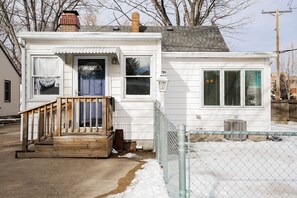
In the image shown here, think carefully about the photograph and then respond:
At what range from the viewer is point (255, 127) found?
9.45 meters

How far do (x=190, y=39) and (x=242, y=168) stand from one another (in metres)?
7.69

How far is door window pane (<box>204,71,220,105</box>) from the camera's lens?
373 inches

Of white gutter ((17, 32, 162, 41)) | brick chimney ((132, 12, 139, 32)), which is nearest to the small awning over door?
white gutter ((17, 32, 162, 41))

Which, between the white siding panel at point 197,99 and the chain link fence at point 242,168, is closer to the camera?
the chain link fence at point 242,168

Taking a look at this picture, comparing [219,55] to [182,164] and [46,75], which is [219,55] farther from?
[182,164]

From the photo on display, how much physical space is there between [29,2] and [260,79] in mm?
21116

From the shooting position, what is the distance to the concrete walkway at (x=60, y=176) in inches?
161

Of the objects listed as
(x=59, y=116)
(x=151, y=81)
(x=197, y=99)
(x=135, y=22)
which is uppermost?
(x=135, y=22)

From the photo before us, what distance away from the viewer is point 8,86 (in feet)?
61.9

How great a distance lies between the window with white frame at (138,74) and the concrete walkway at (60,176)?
7.91 ft

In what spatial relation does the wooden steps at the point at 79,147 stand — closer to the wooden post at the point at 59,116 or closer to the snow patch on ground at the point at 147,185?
the wooden post at the point at 59,116

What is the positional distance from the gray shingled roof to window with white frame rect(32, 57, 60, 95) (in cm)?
503

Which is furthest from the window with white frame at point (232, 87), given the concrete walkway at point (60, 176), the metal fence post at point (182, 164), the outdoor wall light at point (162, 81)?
the metal fence post at point (182, 164)

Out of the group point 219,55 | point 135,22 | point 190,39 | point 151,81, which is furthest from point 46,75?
point 190,39
